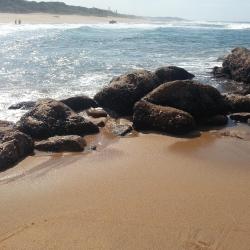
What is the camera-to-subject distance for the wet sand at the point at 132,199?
491 cm

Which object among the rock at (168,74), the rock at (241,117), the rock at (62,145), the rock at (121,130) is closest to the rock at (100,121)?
the rock at (121,130)

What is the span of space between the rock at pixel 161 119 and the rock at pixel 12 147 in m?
2.36

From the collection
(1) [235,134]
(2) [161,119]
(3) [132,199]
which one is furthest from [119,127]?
(3) [132,199]

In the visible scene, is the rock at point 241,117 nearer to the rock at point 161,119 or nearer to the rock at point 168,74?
the rock at point 161,119

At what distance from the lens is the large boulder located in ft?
46.9

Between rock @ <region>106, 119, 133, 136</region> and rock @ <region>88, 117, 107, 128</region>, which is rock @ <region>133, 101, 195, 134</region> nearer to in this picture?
rock @ <region>106, 119, 133, 136</region>

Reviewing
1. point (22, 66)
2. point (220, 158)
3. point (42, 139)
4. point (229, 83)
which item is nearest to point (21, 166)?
point (42, 139)

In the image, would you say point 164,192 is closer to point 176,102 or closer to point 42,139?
point 42,139

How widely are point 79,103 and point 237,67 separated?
262 inches

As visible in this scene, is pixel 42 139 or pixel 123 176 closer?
pixel 123 176

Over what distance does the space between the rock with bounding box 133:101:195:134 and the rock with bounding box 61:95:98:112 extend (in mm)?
1815

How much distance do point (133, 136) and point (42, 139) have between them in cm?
172

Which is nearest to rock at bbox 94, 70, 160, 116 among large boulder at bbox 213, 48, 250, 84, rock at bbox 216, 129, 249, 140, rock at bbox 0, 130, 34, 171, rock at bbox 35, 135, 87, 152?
rock at bbox 216, 129, 249, 140

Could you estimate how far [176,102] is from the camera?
9523 millimetres
